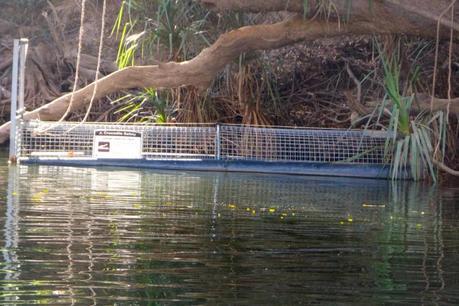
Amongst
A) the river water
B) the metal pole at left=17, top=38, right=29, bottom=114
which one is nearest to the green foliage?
the river water

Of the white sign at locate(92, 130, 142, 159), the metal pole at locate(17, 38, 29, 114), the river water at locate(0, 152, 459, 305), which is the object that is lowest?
the river water at locate(0, 152, 459, 305)

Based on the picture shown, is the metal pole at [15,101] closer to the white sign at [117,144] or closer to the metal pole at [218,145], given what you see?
the white sign at [117,144]

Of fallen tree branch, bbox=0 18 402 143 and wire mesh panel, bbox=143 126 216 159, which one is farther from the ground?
fallen tree branch, bbox=0 18 402 143

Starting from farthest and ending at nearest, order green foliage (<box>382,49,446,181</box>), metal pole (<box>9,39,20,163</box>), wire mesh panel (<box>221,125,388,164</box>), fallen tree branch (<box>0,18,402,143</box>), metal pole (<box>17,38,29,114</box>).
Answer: metal pole (<box>17,38,29,114</box>), wire mesh panel (<box>221,125,388,164</box>), metal pole (<box>9,39,20,163</box>), green foliage (<box>382,49,446,181</box>), fallen tree branch (<box>0,18,402,143</box>)

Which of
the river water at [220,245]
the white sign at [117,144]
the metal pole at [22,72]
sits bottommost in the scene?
the river water at [220,245]

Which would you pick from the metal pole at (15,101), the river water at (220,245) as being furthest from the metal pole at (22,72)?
the river water at (220,245)

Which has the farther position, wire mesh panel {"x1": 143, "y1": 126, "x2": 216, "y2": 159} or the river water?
wire mesh panel {"x1": 143, "y1": 126, "x2": 216, "y2": 159}

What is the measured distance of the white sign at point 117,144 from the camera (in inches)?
556

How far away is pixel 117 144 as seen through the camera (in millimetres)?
14172

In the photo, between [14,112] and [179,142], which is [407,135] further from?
[14,112]

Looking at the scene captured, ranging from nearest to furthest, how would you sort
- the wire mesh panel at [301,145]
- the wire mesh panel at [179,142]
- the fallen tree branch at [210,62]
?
the fallen tree branch at [210,62] → the wire mesh panel at [301,145] → the wire mesh panel at [179,142]

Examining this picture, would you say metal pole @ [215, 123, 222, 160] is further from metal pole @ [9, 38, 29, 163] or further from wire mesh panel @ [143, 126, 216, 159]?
metal pole @ [9, 38, 29, 163]

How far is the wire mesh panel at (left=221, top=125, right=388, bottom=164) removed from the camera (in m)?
14.3

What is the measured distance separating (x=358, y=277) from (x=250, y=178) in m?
7.48
